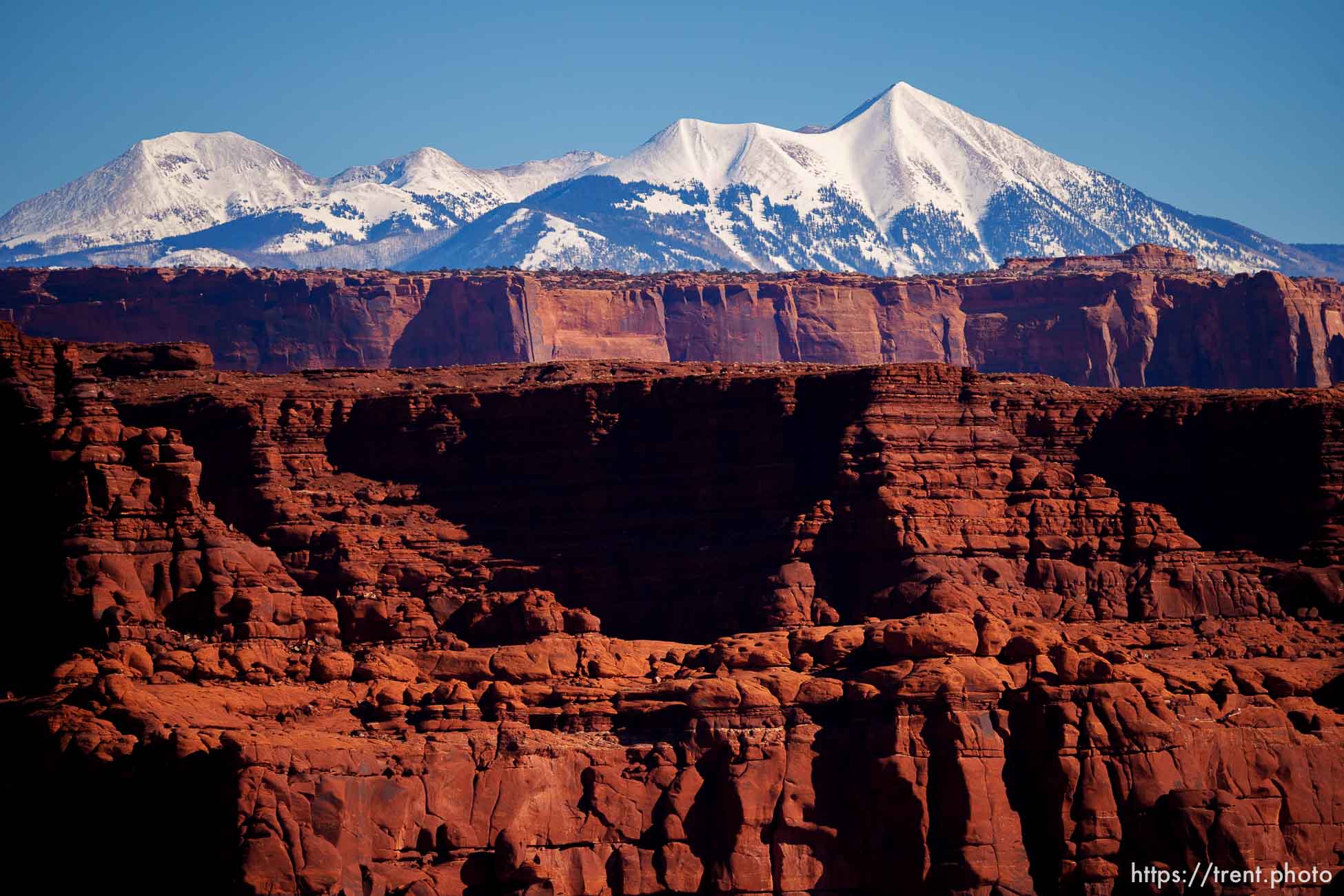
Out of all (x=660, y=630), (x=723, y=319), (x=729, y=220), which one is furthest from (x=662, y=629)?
(x=729, y=220)

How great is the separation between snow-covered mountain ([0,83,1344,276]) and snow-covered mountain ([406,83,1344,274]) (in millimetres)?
136

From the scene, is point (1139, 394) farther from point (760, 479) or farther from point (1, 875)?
point (1, 875)

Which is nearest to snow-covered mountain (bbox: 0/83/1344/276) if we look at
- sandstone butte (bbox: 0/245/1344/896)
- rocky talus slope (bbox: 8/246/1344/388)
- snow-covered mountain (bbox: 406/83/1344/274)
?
snow-covered mountain (bbox: 406/83/1344/274)

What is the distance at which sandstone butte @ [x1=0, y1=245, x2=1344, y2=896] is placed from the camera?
69.1m

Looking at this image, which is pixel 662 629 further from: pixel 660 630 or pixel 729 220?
pixel 729 220

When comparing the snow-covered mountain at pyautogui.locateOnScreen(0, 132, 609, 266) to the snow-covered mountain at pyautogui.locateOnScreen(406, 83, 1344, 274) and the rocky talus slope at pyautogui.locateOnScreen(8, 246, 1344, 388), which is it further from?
the rocky talus slope at pyautogui.locateOnScreen(8, 246, 1344, 388)

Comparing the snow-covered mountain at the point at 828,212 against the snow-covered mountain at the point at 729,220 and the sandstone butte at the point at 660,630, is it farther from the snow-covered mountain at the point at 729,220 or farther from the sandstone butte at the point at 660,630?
the sandstone butte at the point at 660,630

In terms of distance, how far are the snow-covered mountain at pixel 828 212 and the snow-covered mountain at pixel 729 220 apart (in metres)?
0.14

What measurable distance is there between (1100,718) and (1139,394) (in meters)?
21.3

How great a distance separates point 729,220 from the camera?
189m

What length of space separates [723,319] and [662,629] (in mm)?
58706

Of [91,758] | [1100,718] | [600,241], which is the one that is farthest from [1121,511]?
[600,241]

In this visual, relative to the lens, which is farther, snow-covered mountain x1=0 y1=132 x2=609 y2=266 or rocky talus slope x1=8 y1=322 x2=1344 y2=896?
snow-covered mountain x1=0 y1=132 x2=609 y2=266

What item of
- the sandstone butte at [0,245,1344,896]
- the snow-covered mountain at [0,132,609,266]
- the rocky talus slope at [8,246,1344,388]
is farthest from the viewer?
the snow-covered mountain at [0,132,609,266]
